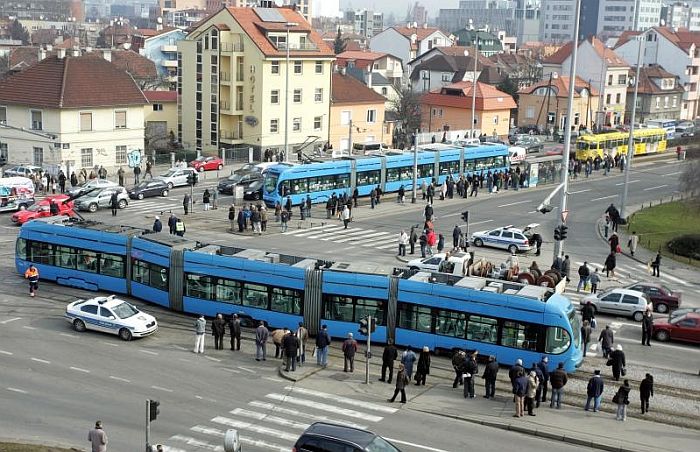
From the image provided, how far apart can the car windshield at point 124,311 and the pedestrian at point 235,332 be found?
3407mm

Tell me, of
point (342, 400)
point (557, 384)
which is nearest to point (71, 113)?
point (342, 400)

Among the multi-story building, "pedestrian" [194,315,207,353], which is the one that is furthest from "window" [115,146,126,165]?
"pedestrian" [194,315,207,353]

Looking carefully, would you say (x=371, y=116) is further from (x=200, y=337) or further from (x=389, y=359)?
(x=389, y=359)

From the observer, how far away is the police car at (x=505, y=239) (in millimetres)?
45438

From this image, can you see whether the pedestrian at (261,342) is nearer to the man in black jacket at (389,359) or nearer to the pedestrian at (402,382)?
the man in black jacket at (389,359)

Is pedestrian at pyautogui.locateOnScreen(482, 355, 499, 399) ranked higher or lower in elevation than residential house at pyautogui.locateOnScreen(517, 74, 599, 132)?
lower

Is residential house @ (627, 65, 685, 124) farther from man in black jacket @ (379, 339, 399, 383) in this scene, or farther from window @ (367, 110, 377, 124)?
man in black jacket @ (379, 339, 399, 383)

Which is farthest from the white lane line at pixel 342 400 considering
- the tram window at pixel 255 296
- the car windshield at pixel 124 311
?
the car windshield at pixel 124 311

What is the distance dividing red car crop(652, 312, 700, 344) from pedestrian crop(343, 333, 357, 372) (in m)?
11.6

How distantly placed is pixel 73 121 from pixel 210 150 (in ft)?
47.2

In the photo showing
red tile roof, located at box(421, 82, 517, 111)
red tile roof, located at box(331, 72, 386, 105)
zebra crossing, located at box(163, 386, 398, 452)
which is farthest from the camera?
red tile roof, located at box(421, 82, 517, 111)

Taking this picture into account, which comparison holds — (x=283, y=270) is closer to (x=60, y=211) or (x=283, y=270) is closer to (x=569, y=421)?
(x=569, y=421)

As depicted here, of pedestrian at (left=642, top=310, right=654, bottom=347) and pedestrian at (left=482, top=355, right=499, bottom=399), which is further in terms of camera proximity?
pedestrian at (left=642, top=310, right=654, bottom=347)

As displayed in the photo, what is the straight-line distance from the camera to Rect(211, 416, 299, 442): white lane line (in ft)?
72.7
